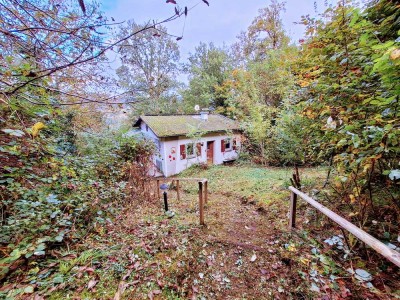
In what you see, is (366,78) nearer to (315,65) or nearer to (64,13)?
(315,65)

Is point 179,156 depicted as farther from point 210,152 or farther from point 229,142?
point 229,142

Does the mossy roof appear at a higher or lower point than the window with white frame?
higher

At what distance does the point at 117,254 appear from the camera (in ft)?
7.02

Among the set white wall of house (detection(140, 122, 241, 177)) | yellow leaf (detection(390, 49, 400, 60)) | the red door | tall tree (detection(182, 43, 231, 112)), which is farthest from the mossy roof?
yellow leaf (detection(390, 49, 400, 60))

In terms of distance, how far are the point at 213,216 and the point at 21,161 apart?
3.39m

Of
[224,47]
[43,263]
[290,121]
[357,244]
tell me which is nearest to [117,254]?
[43,263]

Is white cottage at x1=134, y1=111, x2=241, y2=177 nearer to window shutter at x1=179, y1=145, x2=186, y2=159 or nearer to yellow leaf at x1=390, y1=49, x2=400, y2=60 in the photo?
window shutter at x1=179, y1=145, x2=186, y2=159

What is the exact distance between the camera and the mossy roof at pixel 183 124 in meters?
10.9

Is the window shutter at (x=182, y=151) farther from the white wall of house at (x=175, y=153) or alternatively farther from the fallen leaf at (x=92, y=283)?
the fallen leaf at (x=92, y=283)

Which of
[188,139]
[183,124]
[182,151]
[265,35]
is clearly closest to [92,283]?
[182,151]

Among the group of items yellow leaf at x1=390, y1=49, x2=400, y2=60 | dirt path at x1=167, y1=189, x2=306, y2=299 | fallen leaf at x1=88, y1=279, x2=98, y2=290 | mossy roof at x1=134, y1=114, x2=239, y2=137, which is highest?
mossy roof at x1=134, y1=114, x2=239, y2=137

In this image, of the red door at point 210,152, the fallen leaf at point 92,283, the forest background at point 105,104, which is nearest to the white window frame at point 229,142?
the red door at point 210,152

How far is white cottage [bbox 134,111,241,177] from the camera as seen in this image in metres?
10.9

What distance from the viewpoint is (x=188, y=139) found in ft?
38.6
